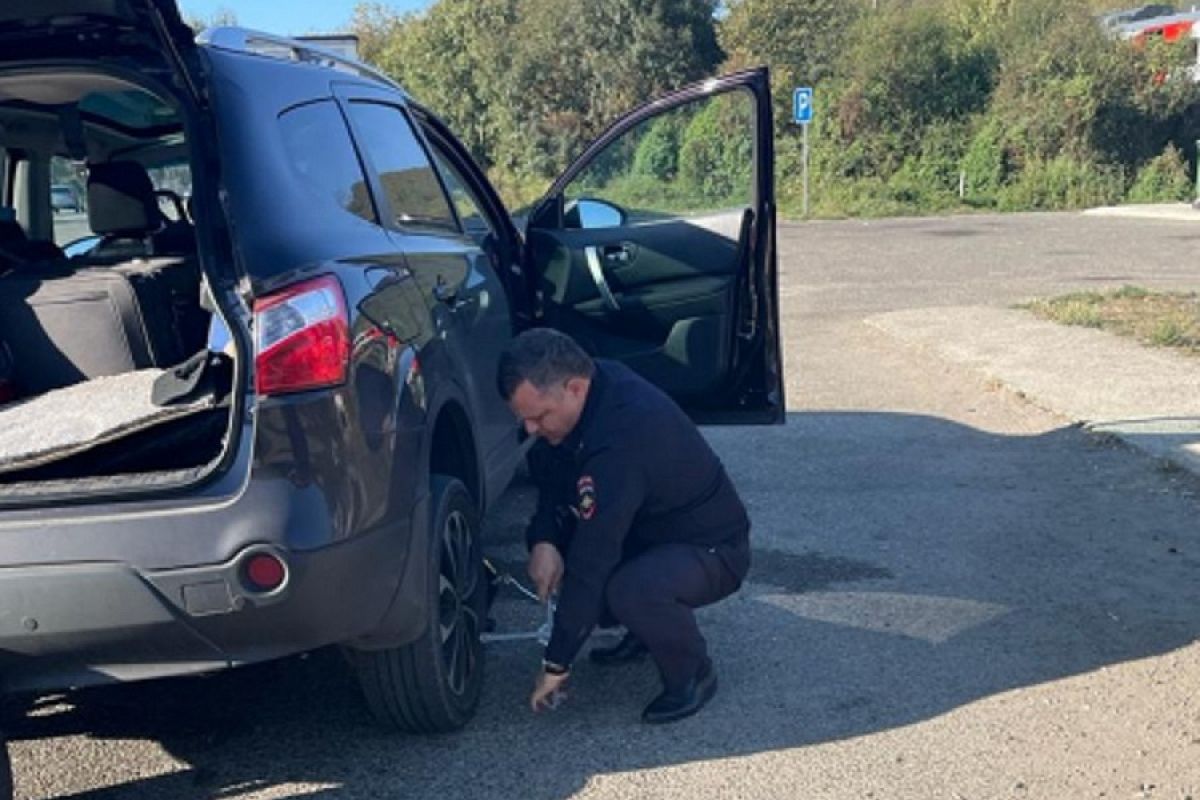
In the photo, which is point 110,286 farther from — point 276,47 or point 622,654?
point 622,654

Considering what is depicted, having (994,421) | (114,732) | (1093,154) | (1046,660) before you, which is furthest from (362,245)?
(1093,154)

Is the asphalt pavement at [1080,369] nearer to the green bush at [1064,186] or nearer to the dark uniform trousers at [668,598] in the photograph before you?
the dark uniform trousers at [668,598]

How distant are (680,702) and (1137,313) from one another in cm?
944

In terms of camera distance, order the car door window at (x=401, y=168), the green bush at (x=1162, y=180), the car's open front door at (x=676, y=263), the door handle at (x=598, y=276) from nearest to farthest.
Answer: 1. the car door window at (x=401, y=168)
2. the car's open front door at (x=676, y=263)
3. the door handle at (x=598, y=276)
4. the green bush at (x=1162, y=180)

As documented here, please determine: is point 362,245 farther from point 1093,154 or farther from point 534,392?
point 1093,154

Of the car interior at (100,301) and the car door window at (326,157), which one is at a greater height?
the car door window at (326,157)

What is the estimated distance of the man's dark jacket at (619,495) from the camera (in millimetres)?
4035

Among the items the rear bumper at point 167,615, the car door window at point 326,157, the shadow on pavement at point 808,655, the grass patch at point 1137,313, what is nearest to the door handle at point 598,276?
the shadow on pavement at point 808,655

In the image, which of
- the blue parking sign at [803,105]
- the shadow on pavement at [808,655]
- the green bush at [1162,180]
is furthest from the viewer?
the green bush at [1162,180]

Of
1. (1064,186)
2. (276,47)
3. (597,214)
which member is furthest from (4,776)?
(1064,186)

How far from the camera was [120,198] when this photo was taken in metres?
4.20

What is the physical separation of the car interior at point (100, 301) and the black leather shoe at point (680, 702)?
1.61m

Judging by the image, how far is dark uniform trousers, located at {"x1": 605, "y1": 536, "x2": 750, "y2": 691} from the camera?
414cm

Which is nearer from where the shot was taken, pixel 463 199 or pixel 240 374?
pixel 240 374
